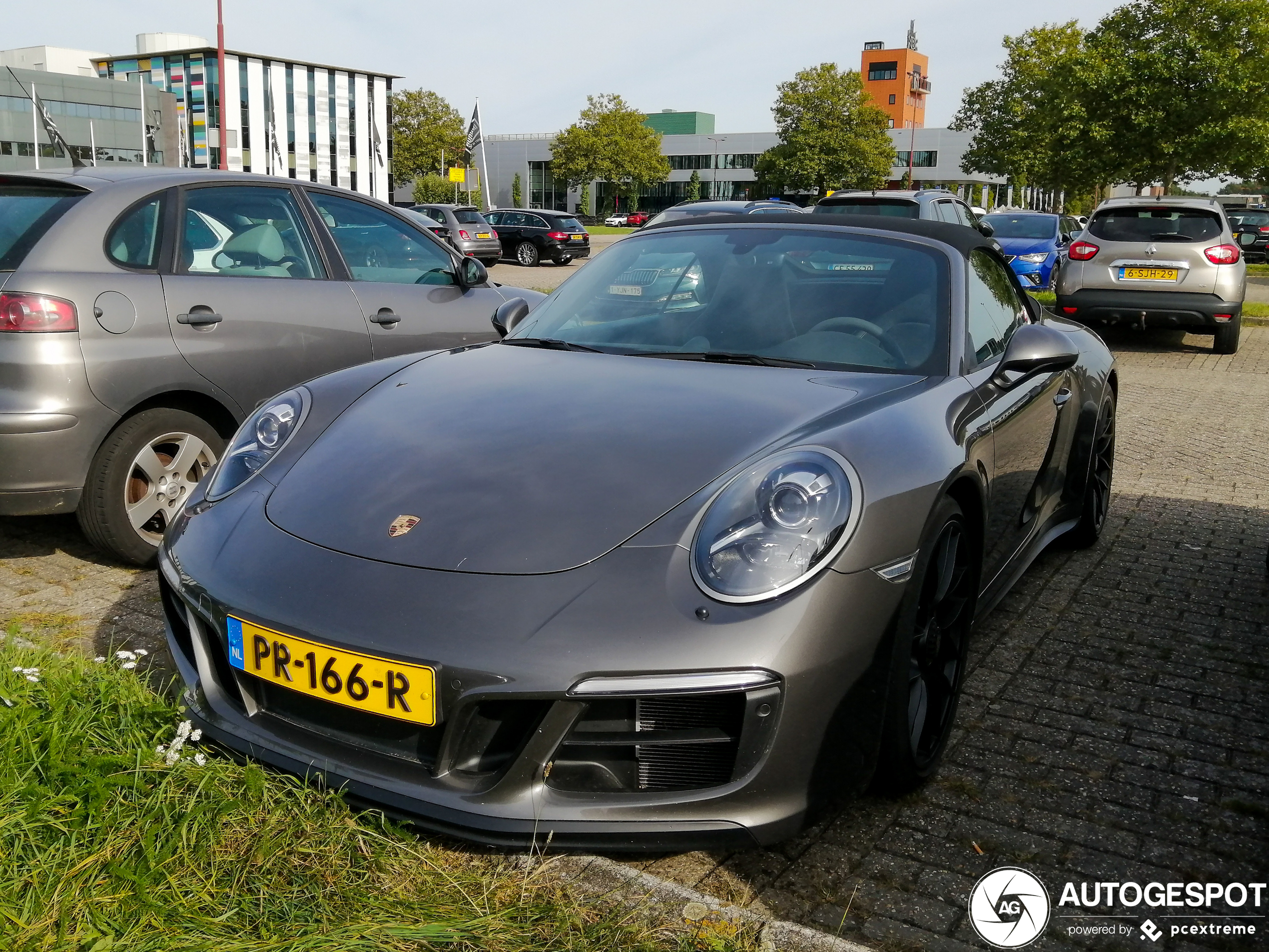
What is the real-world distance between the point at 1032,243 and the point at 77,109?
76.1 metres

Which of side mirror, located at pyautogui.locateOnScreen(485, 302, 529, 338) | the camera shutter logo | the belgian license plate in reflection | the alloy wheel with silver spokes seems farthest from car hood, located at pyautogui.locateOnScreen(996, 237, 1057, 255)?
the belgian license plate in reflection

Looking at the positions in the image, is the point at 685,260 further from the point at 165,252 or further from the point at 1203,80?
the point at 1203,80

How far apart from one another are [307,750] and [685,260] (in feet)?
6.91

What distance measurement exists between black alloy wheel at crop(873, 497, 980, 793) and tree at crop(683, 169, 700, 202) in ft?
329

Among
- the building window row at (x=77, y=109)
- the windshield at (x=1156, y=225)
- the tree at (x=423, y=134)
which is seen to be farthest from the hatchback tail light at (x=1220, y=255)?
the tree at (x=423, y=134)

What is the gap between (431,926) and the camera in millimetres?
2072

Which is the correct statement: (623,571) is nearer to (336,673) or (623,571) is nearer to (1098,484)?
(336,673)

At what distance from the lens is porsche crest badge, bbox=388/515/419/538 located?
8.23 feet

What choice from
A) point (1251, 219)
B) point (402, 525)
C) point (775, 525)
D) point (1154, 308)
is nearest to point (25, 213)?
point (402, 525)

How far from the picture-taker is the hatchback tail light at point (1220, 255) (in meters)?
12.1

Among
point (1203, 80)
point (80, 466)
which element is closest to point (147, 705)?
point (80, 466)

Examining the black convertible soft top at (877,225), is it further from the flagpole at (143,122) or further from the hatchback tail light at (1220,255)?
the flagpole at (143,122)

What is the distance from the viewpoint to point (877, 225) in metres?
3.81

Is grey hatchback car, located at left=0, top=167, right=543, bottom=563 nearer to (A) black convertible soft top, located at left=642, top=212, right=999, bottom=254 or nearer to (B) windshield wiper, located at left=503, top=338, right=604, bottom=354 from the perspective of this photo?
(B) windshield wiper, located at left=503, top=338, right=604, bottom=354
